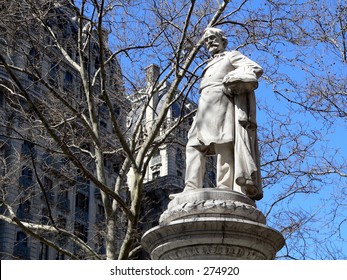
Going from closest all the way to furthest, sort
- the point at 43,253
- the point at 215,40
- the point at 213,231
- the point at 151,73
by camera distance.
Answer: the point at 213,231, the point at 215,40, the point at 151,73, the point at 43,253

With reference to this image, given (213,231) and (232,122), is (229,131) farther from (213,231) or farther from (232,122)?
(213,231)

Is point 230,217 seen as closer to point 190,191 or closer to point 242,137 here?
point 190,191

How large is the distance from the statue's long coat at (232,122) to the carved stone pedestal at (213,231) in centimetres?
50

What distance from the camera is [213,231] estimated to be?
26.2 ft

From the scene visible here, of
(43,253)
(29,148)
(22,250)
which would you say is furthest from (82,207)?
(29,148)

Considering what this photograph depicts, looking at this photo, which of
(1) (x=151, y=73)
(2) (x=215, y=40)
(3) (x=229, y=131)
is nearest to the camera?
A: (3) (x=229, y=131)

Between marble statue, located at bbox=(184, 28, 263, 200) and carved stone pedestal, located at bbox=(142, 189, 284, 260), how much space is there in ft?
1.59

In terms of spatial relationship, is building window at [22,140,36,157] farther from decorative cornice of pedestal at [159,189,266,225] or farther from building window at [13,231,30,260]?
decorative cornice of pedestal at [159,189,266,225]

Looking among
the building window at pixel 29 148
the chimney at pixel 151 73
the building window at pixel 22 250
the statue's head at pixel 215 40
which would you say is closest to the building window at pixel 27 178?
the building window at pixel 29 148

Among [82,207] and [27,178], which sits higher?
[82,207]

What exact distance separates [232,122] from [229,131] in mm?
149

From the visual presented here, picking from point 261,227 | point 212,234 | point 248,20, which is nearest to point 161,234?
point 212,234

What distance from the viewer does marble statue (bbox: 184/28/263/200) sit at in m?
8.76

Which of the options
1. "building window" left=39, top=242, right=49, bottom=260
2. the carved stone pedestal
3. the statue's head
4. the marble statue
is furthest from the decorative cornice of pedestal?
"building window" left=39, top=242, right=49, bottom=260
